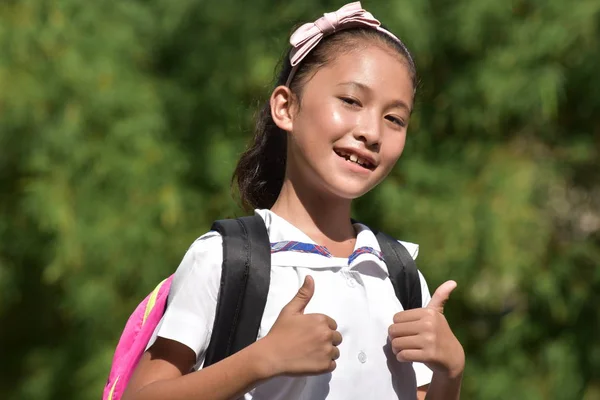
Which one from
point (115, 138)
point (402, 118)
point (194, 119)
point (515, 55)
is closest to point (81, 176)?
point (115, 138)

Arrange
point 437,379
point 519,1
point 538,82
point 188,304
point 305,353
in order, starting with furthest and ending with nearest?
point 519,1 → point 538,82 → point 437,379 → point 188,304 → point 305,353

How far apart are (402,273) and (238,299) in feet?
1.47

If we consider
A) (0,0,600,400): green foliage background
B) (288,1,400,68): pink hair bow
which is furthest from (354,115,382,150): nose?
(0,0,600,400): green foliage background

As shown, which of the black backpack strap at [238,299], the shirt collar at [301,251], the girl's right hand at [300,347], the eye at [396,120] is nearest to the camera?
the girl's right hand at [300,347]

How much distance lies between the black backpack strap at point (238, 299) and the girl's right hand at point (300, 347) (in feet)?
0.30

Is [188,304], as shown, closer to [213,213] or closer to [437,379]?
[437,379]

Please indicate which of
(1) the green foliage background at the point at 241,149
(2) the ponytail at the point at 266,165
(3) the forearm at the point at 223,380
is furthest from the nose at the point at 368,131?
(1) the green foliage background at the point at 241,149

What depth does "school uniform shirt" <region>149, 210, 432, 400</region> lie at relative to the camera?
175 centimetres

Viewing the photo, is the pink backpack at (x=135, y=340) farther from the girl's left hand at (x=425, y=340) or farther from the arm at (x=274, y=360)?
the girl's left hand at (x=425, y=340)

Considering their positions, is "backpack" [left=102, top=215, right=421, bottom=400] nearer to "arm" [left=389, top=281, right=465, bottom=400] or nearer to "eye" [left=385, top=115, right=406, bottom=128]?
"arm" [left=389, top=281, right=465, bottom=400]

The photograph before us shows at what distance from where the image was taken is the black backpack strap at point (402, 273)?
2020mm

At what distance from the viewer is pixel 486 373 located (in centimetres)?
447

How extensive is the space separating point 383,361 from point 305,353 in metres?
0.26

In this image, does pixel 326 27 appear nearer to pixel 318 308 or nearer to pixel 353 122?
pixel 353 122
